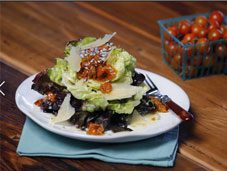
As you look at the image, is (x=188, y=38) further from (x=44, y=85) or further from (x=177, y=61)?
(x=44, y=85)

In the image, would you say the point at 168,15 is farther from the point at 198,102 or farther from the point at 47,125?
the point at 47,125

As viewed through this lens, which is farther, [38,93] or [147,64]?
[147,64]

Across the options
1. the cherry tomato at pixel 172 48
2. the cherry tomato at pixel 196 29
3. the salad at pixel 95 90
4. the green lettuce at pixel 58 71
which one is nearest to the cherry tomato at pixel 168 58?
the cherry tomato at pixel 172 48

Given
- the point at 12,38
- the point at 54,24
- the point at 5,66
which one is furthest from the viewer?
the point at 54,24

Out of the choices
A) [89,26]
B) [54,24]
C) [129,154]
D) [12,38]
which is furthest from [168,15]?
[129,154]

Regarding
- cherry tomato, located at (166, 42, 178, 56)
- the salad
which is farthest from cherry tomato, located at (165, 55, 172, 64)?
the salad

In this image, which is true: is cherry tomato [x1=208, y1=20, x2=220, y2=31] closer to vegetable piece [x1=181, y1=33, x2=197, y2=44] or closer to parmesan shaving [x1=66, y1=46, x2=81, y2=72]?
vegetable piece [x1=181, y1=33, x2=197, y2=44]
